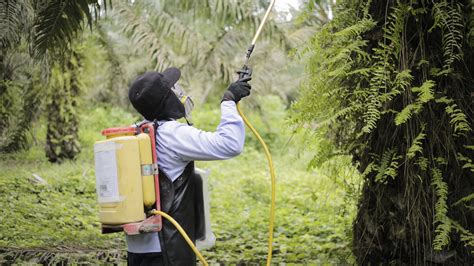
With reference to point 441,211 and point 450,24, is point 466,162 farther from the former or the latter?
point 450,24

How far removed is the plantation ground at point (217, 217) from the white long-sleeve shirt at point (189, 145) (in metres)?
1.27

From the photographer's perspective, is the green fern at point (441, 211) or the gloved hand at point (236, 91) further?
the green fern at point (441, 211)

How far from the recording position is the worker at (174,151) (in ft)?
10.2

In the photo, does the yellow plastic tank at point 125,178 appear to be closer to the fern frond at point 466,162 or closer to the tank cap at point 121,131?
the tank cap at point 121,131

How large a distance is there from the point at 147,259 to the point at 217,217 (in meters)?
4.58

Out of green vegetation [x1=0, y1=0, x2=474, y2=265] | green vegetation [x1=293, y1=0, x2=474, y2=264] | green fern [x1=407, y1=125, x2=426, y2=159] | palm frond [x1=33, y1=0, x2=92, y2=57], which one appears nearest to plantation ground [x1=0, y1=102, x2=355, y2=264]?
green vegetation [x1=0, y1=0, x2=474, y2=265]

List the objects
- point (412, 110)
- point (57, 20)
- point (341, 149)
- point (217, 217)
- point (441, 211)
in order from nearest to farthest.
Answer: point (441, 211) < point (412, 110) < point (341, 149) < point (57, 20) < point (217, 217)

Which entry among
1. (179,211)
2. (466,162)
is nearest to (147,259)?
(179,211)

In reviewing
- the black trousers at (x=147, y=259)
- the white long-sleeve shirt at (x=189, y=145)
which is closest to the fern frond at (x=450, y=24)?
the white long-sleeve shirt at (x=189, y=145)

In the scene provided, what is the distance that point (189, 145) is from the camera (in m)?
3.11

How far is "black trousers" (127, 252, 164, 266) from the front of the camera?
3.22 meters

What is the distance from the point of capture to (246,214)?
26.5 ft

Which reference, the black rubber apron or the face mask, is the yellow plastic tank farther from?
the face mask

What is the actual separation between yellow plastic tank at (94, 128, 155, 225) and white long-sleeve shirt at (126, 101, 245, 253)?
135 mm
